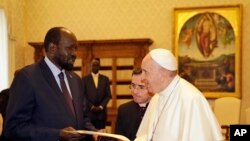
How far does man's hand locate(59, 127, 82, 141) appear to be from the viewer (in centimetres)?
287

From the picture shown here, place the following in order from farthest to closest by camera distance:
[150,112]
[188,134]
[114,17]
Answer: [114,17] → [150,112] → [188,134]

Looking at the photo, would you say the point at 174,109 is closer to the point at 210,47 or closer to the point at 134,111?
the point at 134,111

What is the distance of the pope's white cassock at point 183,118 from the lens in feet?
9.53

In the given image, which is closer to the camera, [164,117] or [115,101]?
[164,117]

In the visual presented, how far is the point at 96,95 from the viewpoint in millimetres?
8812

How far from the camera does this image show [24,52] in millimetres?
10734

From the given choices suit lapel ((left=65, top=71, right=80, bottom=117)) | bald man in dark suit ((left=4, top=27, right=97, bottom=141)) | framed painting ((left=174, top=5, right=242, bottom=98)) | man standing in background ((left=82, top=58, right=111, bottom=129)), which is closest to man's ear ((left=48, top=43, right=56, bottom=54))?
bald man in dark suit ((left=4, top=27, right=97, bottom=141))

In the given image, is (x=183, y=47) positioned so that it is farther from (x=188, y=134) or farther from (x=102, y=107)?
(x=188, y=134)

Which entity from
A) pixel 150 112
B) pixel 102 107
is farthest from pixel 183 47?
pixel 150 112

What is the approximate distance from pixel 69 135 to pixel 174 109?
2.43 ft

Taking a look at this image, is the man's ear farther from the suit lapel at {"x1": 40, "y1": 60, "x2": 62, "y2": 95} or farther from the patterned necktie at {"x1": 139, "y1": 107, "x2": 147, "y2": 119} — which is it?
the patterned necktie at {"x1": 139, "y1": 107, "x2": 147, "y2": 119}

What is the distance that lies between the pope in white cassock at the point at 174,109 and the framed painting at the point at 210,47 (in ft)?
21.6

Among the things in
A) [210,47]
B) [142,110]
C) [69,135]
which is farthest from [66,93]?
[210,47]

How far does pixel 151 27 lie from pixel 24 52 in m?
3.21
